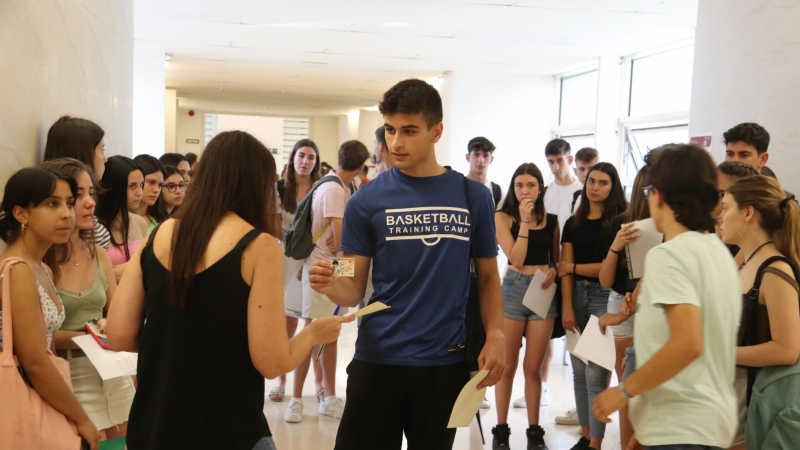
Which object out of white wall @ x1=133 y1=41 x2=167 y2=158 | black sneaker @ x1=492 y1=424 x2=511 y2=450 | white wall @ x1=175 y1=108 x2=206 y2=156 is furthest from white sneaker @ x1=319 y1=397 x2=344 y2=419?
white wall @ x1=175 y1=108 x2=206 y2=156

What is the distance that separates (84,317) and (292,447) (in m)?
1.98

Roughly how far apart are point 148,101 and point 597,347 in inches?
355

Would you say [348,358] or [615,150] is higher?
[615,150]

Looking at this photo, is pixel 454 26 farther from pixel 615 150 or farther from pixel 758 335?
pixel 758 335

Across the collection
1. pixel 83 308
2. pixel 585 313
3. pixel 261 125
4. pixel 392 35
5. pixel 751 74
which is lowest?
pixel 585 313

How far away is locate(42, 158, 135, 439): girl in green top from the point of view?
94.1 inches

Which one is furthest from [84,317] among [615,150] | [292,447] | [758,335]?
[615,150]

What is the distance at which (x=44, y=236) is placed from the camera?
6.97ft

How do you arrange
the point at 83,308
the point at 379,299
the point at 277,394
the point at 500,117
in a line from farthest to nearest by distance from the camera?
1. the point at 500,117
2. the point at 277,394
3. the point at 83,308
4. the point at 379,299

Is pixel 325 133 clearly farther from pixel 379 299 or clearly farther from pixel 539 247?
pixel 379 299

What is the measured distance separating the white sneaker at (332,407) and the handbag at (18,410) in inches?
114

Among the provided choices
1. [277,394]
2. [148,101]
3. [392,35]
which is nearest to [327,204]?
[277,394]

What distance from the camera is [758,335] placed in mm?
2377

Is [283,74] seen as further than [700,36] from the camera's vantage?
Yes
